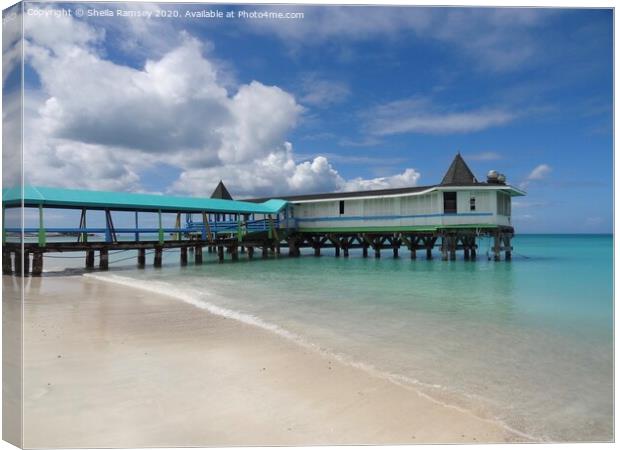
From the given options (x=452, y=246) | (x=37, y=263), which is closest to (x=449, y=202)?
(x=452, y=246)

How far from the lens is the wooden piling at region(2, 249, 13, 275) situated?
4.06 meters

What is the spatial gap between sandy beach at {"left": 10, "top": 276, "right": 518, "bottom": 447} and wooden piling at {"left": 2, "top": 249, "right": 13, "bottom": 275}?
0.55ft

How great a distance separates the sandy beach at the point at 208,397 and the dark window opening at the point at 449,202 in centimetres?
1892

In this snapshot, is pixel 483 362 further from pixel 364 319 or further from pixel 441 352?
pixel 364 319

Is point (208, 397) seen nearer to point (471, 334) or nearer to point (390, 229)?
point (471, 334)

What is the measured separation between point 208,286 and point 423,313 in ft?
24.1

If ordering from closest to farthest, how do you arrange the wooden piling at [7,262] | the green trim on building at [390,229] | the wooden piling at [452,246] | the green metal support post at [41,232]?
the wooden piling at [7,262] < the green metal support post at [41,232] < the green trim on building at [390,229] < the wooden piling at [452,246]

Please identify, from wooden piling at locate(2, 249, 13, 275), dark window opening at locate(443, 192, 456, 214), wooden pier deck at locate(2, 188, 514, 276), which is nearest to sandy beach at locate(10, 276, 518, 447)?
wooden piling at locate(2, 249, 13, 275)

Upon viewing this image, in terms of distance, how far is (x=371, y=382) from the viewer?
476 centimetres

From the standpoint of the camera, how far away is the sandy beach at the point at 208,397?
3371mm

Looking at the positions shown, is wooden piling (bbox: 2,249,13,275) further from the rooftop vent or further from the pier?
the rooftop vent

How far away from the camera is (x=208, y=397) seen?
158 inches

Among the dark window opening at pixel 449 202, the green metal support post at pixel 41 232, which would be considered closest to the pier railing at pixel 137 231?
the green metal support post at pixel 41 232

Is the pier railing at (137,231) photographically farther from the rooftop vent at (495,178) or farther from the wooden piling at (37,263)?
the rooftop vent at (495,178)
